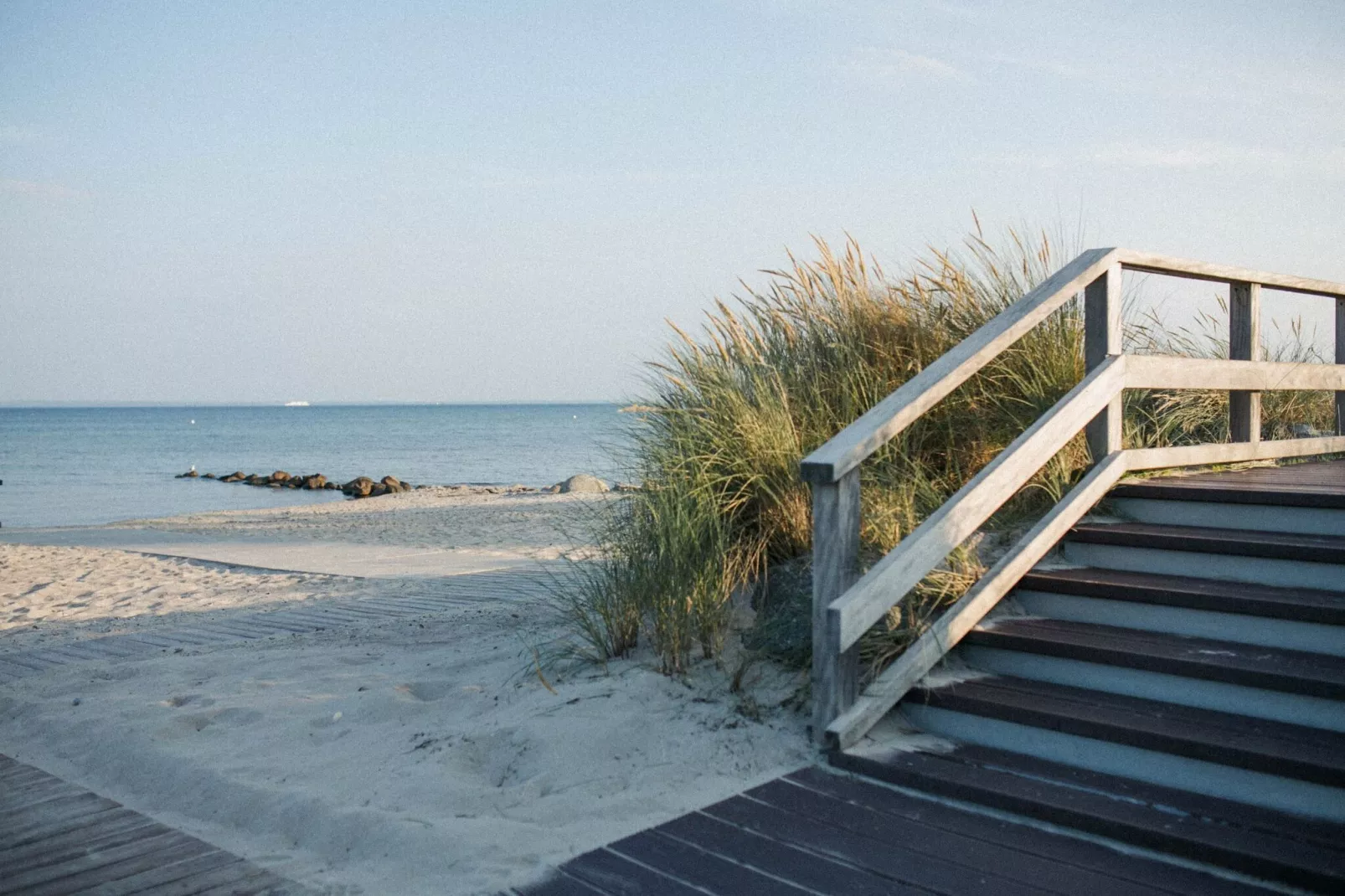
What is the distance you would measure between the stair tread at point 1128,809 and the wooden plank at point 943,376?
3.44ft

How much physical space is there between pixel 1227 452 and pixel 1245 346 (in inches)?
29.0

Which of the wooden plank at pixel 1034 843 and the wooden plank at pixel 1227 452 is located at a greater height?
the wooden plank at pixel 1227 452

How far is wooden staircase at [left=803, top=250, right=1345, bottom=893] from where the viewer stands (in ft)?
10.2

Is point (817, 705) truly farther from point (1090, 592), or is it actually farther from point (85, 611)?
point (85, 611)

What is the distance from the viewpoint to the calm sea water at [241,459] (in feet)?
78.9

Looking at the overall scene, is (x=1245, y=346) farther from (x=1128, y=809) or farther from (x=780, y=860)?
(x=780, y=860)

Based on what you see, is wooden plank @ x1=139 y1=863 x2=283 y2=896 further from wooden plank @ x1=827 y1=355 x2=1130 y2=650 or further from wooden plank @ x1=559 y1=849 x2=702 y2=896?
wooden plank @ x1=827 y1=355 x2=1130 y2=650

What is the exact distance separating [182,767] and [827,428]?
3347 mm

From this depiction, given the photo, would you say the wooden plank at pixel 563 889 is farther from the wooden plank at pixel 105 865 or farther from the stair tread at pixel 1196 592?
the stair tread at pixel 1196 592

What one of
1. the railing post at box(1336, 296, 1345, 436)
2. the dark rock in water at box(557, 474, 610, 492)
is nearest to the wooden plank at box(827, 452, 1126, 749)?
the railing post at box(1336, 296, 1345, 436)

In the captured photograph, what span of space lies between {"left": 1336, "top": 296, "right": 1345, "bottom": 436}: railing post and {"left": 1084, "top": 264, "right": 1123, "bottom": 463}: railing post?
8.72 ft

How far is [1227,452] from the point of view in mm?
5688

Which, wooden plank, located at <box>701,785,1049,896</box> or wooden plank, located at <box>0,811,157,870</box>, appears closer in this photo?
wooden plank, located at <box>701,785,1049,896</box>

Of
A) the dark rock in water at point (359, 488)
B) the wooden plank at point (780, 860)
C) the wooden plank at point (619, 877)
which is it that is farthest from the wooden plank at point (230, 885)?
the dark rock in water at point (359, 488)
